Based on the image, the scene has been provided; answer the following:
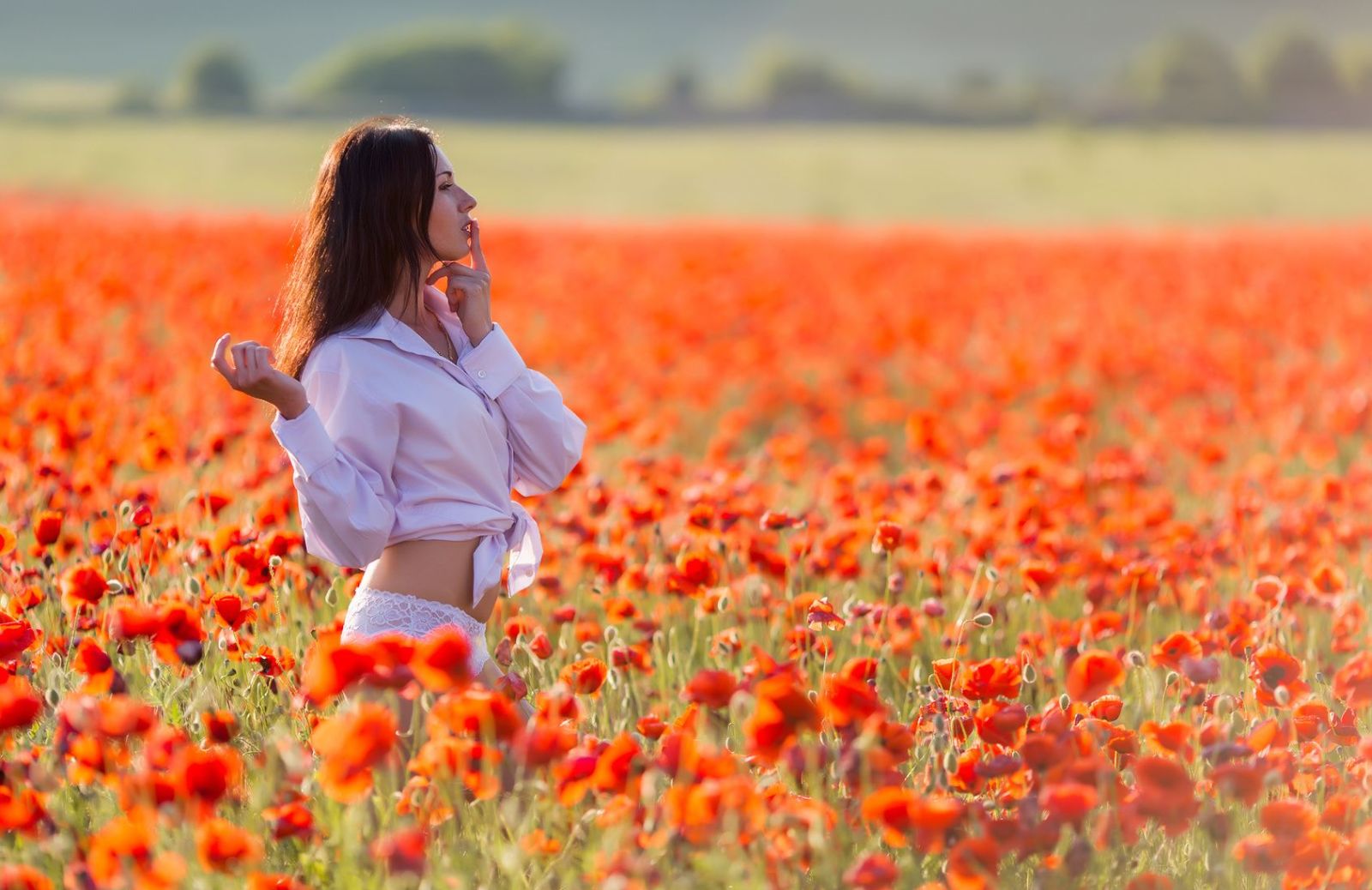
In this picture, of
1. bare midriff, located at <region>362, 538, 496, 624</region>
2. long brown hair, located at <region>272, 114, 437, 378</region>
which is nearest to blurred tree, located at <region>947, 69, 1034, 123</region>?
long brown hair, located at <region>272, 114, 437, 378</region>

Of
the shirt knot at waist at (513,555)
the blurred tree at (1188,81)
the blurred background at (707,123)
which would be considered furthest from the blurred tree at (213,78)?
the shirt knot at waist at (513,555)

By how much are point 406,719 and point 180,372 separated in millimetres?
3356

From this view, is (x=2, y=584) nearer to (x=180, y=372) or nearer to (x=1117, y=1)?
(x=180, y=372)

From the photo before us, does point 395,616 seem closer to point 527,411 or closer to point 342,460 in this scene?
point 342,460

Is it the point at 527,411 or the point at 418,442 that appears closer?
the point at 418,442

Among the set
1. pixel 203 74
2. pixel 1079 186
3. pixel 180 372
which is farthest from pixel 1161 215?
pixel 203 74

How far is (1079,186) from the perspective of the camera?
93.1 ft

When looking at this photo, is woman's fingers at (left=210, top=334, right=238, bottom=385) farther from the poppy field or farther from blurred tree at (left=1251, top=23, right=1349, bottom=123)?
blurred tree at (left=1251, top=23, right=1349, bottom=123)

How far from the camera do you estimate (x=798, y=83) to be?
2640 inches

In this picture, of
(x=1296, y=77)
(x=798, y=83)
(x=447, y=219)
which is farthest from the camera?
(x=1296, y=77)

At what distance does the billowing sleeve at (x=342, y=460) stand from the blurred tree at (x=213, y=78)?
5088cm

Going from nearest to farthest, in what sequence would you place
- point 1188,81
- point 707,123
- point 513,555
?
point 513,555 → point 707,123 → point 1188,81

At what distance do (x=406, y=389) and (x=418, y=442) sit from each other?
0.10 meters

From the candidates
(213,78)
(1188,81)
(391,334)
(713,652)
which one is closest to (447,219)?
(391,334)
